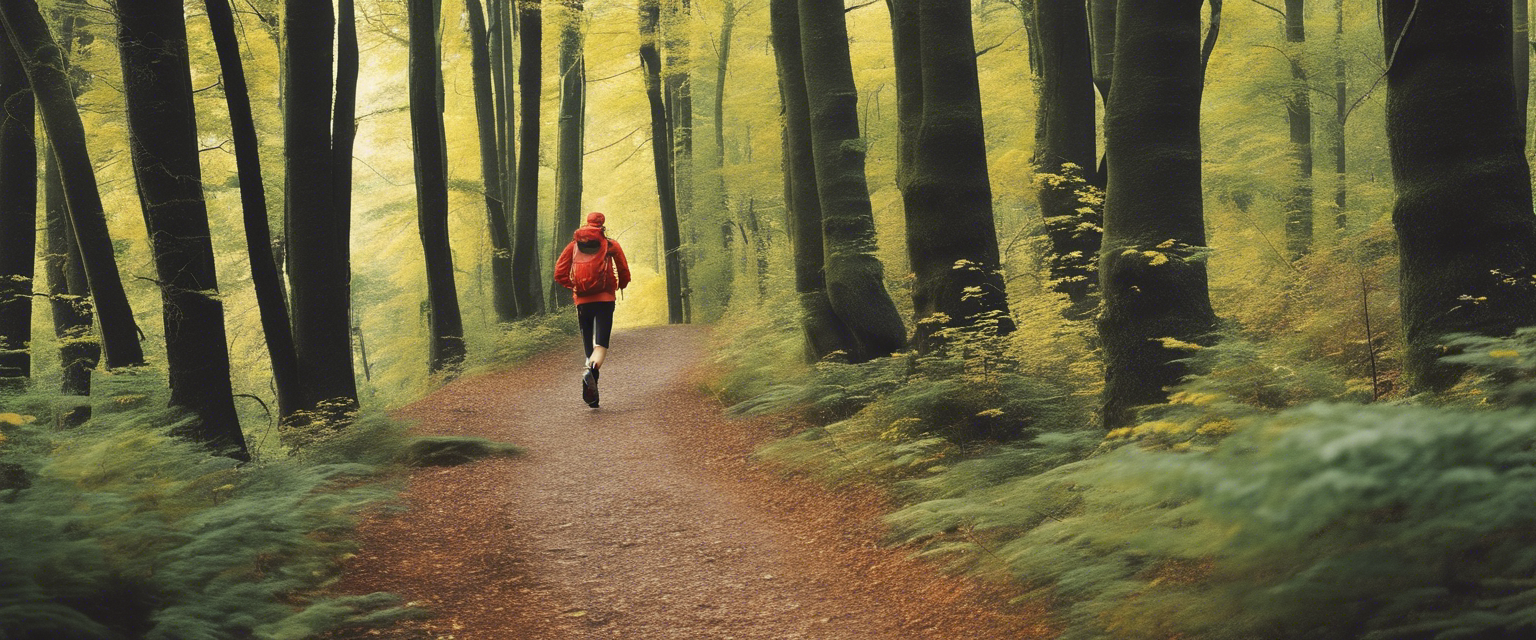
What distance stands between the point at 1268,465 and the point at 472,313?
35726 millimetres

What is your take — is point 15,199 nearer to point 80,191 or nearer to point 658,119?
point 80,191

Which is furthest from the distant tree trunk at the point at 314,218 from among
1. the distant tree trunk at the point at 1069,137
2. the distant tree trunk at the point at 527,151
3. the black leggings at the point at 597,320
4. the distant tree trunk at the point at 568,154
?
the distant tree trunk at the point at 568,154

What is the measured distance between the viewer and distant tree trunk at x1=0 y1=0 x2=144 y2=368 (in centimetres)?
1005

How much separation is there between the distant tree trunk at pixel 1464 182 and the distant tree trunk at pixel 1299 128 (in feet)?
41.1

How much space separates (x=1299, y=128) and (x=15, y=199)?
848 inches

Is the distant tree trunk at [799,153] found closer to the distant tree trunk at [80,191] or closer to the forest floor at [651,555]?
the forest floor at [651,555]

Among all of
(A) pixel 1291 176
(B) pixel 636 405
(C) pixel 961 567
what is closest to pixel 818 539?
(C) pixel 961 567

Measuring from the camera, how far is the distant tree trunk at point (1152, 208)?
5.87 metres

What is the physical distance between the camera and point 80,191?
10391 mm

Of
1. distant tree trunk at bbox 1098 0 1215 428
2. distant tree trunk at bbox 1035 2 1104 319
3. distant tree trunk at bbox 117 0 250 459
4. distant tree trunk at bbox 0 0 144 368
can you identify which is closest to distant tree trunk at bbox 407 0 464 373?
distant tree trunk at bbox 0 0 144 368

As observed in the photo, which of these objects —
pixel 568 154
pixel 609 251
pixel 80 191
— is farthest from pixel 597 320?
pixel 568 154

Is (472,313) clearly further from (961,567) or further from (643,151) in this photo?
(961,567)

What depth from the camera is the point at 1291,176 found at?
1764 centimetres

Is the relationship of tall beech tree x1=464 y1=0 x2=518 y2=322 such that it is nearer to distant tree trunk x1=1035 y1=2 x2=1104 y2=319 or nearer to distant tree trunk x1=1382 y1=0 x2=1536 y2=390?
distant tree trunk x1=1035 y1=2 x2=1104 y2=319
